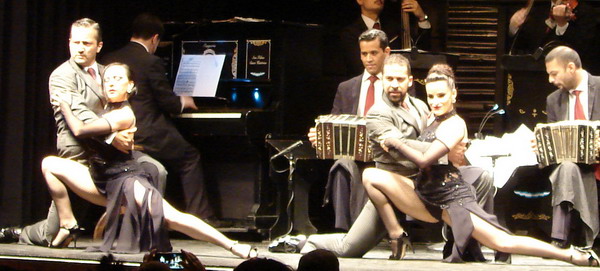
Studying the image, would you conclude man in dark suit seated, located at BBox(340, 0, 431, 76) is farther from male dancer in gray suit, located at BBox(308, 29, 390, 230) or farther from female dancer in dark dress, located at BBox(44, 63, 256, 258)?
female dancer in dark dress, located at BBox(44, 63, 256, 258)

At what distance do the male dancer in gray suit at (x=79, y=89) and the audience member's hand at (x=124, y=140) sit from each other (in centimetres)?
5

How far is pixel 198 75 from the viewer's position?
27.2ft

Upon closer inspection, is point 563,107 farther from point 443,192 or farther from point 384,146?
point 384,146

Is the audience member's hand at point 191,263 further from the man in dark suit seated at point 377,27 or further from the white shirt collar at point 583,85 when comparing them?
the man in dark suit seated at point 377,27

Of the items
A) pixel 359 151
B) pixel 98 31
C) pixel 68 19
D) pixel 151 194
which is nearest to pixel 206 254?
pixel 151 194

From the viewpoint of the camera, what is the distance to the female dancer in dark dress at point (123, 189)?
627 centimetres

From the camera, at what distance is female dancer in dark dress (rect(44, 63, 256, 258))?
627 centimetres

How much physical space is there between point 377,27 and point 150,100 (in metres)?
1.74

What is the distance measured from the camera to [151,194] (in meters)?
6.31

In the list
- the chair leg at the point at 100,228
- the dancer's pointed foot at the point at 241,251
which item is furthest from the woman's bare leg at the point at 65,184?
the dancer's pointed foot at the point at 241,251

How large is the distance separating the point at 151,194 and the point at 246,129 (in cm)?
161

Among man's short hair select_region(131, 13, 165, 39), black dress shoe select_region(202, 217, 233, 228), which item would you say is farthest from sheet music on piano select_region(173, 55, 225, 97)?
black dress shoe select_region(202, 217, 233, 228)

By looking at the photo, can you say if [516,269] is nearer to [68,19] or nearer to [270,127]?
[270,127]

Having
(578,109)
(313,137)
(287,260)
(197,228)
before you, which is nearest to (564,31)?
(578,109)
